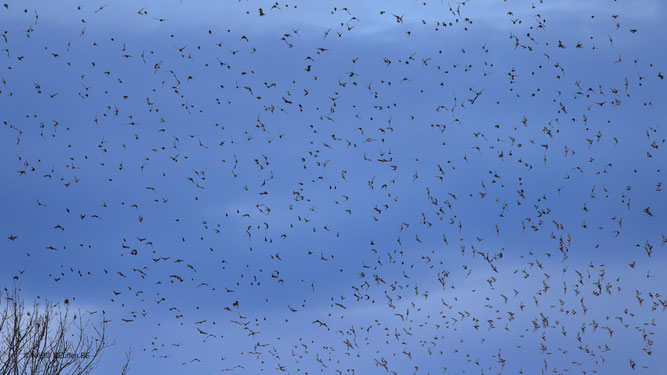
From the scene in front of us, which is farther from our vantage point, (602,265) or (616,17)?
(602,265)

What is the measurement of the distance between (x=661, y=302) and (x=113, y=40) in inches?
870

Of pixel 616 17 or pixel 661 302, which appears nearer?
pixel 616 17

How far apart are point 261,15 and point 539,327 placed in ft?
51.7

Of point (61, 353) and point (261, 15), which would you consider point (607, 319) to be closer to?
point (261, 15)

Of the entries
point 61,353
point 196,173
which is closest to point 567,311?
point 196,173

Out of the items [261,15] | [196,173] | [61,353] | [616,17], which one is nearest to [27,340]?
[61,353]

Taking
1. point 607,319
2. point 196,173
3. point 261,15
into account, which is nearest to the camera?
point 261,15

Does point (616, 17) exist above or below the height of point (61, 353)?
above

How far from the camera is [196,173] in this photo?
35312 mm

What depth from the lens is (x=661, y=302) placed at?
3844 cm

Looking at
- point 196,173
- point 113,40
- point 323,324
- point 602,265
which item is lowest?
point 323,324

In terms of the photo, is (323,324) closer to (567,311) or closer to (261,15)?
(567,311)

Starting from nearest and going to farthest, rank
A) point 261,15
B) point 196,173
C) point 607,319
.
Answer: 1. point 261,15
2. point 196,173
3. point 607,319

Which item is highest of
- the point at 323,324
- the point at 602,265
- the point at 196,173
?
the point at 196,173
